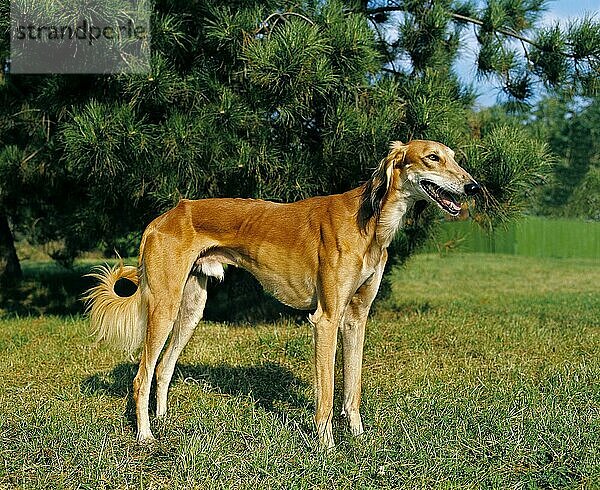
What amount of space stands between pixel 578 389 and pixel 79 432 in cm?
344

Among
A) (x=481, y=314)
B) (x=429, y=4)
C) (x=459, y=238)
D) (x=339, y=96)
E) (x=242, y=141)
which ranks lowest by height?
(x=481, y=314)

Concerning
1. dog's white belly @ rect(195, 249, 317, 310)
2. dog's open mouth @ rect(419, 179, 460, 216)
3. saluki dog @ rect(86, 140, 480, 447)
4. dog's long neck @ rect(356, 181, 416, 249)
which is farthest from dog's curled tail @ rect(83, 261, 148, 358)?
dog's open mouth @ rect(419, 179, 460, 216)

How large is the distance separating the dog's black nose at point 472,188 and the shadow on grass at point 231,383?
194cm

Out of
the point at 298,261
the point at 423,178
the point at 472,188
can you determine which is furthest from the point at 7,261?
the point at 472,188

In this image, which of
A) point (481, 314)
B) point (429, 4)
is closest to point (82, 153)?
point (429, 4)

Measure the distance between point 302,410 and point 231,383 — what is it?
0.99 meters

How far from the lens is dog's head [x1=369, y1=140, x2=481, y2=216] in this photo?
4020mm

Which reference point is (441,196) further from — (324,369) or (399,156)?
(324,369)

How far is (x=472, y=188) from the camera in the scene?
393 cm

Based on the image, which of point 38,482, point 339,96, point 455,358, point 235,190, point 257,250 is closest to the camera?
point 38,482

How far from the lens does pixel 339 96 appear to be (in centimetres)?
685

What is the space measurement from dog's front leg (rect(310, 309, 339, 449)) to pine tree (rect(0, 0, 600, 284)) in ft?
9.13

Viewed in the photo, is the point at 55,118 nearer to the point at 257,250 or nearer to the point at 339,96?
the point at 339,96

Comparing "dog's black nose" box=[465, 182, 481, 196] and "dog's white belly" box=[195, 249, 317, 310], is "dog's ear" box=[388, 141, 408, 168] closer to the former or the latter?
"dog's black nose" box=[465, 182, 481, 196]
